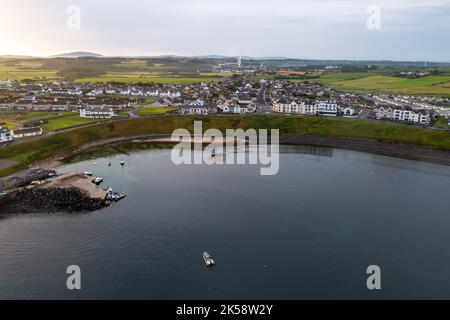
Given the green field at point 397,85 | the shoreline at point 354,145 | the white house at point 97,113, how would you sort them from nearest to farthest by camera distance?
the shoreline at point 354,145, the white house at point 97,113, the green field at point 397,85

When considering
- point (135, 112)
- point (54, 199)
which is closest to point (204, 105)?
point (135, 112)

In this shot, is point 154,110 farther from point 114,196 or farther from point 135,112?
point 114,196

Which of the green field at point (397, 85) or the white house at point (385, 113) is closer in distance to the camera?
the white house at point (385, 113)

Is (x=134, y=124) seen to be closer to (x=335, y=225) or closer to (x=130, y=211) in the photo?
(x=130, y=211)

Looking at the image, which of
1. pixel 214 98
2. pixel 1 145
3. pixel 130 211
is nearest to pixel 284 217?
pixel 130 211

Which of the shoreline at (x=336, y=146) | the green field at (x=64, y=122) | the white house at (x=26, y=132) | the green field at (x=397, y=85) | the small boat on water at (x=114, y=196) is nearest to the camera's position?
the small boat on water at (x=114, y=196)

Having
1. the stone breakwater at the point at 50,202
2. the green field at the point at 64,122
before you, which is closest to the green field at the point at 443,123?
the stone breakwater at the point at 50,202

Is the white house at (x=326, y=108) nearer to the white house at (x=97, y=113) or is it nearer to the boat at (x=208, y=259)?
the white house at (x=97, y=113)
